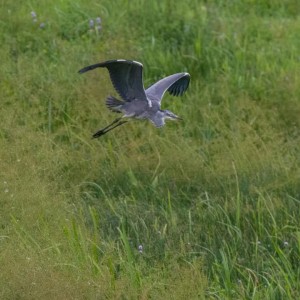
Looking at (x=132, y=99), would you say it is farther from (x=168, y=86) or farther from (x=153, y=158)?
(x=153, y=158)

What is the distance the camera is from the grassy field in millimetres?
5520

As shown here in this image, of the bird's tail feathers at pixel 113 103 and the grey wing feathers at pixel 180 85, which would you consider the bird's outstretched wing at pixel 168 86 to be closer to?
the grey wing feathers at pixel 180 85

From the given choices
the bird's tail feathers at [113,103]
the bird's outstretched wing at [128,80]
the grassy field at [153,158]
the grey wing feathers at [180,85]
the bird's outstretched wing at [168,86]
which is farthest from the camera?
the grey wing feathers at [180,85]

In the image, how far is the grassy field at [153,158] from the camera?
18.1ft

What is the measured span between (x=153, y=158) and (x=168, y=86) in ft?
2.55

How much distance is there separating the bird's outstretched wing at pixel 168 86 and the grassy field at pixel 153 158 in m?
0.47

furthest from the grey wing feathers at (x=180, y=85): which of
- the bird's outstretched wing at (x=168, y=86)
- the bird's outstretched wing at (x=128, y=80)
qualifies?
the bird's outstretched wing at (x=128, y=80)

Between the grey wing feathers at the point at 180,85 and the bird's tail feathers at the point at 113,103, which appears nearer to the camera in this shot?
the bird's tail feathers at the point at 113,103

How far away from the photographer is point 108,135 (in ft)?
23.9

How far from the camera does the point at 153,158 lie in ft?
23.4

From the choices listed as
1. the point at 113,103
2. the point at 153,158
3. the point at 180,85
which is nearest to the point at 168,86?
the point at 180,85

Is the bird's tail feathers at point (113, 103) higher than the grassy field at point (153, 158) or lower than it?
higher

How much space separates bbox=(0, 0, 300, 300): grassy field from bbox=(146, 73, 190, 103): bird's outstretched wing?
0.47m

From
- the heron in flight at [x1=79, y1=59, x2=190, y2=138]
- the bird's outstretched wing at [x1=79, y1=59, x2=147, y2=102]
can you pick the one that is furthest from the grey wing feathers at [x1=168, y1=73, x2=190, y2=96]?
the bird's outstretched wing at [x1=79, y1=59, x2=147, y2=102]
